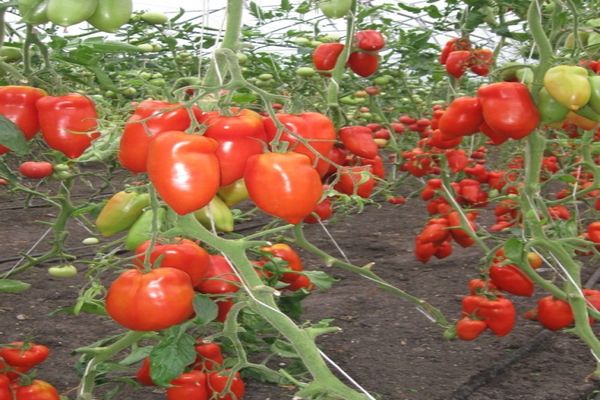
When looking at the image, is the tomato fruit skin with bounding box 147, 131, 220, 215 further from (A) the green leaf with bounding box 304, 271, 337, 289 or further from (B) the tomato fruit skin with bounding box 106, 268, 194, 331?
(A) the green leaf with bounding box 304, 271, 337, 289

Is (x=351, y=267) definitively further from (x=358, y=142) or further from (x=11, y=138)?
(x=11, y=138)

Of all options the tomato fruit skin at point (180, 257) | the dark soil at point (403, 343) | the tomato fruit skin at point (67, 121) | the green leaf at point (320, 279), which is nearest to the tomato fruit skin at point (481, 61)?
the green leaf at point (320, 279)

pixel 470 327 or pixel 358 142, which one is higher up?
pixel 358 142

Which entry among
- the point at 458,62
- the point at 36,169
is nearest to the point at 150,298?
the point at 458,62

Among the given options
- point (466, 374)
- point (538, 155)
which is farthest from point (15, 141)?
point (466, 374)

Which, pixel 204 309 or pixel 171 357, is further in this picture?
pixel 171 357

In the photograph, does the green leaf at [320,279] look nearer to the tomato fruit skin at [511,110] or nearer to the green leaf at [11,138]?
the tomato fruit skin at [511,110]

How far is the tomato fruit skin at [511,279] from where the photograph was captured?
2.07 m

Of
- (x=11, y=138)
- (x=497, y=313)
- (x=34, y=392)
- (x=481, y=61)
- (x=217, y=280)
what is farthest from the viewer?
(x=497, y=313)

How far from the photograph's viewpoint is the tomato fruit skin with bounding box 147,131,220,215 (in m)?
0.82

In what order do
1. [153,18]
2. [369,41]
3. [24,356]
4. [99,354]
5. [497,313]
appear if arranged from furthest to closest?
[153,18], [497,313], [369,41], [24,356], [99,354]

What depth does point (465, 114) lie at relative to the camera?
1543 millimetres

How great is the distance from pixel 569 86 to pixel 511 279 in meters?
0.87

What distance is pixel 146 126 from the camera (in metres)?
0.87
